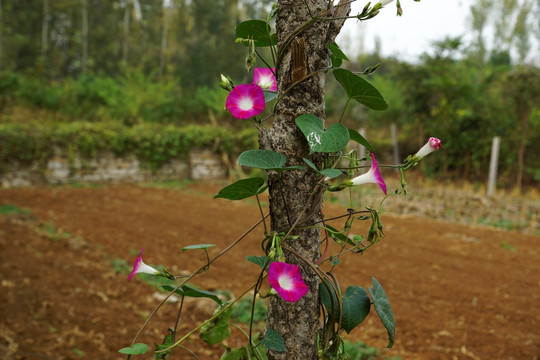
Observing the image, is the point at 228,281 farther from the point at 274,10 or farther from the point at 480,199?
the point at 480,199

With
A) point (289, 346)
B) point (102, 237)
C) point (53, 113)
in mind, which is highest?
point (53, 113)

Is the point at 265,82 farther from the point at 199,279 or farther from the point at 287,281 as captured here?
the point at 199,279

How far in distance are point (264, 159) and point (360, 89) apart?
0.24 meters

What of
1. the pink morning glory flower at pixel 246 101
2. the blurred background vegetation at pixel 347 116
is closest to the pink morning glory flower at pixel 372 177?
the pink morning glory flower at pixel 246 101

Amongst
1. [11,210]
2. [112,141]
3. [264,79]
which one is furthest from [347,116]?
[264,79]

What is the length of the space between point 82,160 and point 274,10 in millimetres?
7437

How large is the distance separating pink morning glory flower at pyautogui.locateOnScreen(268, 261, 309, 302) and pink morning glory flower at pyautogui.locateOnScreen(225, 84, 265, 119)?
285 millimetres

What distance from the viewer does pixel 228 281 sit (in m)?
2.88

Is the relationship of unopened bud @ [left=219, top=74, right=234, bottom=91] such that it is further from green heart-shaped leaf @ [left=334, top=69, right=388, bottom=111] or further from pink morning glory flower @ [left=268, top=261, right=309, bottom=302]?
pink morning glory flower @ [left=268, top=261, right=309, bottom=302]

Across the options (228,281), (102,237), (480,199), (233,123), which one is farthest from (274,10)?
(233,123)

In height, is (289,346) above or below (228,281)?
above

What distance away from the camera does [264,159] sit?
700 mm

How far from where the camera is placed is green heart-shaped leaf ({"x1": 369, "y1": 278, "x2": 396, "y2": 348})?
763 millimetres

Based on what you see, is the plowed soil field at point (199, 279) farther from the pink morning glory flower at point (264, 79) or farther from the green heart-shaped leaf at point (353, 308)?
the pink morning glory flower at point (264, 79)
